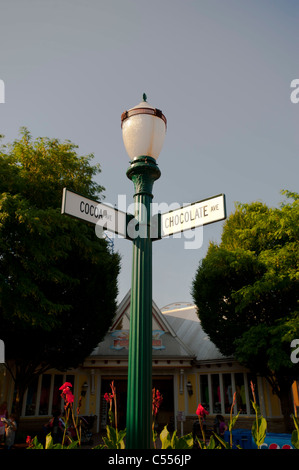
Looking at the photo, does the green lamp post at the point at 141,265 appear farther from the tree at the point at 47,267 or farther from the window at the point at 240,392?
the window at the point at 240,392

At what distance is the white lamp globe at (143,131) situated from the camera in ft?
13.3

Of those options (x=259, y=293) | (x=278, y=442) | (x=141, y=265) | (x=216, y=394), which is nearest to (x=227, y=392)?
(x=216, y=394)

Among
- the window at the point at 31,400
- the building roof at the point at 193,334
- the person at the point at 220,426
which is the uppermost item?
the building roof at the point at 193,334

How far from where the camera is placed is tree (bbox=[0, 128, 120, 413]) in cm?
1254

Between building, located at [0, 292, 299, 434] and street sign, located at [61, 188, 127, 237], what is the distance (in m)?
17.6

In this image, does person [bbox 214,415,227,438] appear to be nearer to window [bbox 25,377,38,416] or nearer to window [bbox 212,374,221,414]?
window [bbox 212,374,221,414]

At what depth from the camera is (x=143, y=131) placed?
13.3 feet

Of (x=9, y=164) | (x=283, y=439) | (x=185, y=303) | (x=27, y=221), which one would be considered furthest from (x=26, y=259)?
(x=185, y=303)

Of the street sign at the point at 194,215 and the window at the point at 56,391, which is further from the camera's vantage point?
the window at the point at 56,391

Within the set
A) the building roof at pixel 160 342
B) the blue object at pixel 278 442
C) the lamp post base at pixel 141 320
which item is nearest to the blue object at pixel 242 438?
the blue object at pixel 278 442

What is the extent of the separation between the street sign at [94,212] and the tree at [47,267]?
8.31m

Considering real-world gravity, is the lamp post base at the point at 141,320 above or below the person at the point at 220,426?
above

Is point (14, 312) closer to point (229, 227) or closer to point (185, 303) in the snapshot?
point (229, 227)

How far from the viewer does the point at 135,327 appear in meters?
3.51
